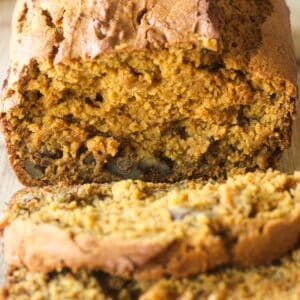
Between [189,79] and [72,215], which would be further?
[189,79]

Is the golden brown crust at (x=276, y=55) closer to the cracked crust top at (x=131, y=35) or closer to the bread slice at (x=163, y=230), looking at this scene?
the cracked crust top at (x=131, y=35)

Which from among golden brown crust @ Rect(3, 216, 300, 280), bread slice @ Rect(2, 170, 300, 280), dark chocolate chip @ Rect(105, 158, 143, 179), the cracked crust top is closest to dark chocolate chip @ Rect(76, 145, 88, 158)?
dark chocolate chip @ Rect(105, 158, 143, 179)

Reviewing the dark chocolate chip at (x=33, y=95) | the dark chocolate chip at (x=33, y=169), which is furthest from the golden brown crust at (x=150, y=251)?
the dark chocolate chip at (x=33, y=169)

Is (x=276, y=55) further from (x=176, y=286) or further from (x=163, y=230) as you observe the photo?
(x=176, y=286)

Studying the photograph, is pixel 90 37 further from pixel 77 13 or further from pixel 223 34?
pixel 223 34

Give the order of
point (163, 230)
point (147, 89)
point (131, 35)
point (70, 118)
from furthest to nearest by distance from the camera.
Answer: point (70, 118), point (147, 89), point (131, 35), point (163, 230)

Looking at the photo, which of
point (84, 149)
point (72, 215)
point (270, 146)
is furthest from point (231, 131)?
point (72, 215)

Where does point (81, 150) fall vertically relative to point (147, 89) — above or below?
below

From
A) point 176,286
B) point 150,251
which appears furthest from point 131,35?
point 176,286
